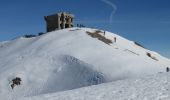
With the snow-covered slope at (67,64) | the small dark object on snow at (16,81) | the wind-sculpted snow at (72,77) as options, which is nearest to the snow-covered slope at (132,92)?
the snow-covered slope at (67,64)

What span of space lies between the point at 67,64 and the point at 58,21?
112ft

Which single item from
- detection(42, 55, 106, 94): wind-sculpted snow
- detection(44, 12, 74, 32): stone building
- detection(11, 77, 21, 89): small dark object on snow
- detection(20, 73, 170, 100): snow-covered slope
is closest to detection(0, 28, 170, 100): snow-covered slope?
detection(42, 55, 106, 94): wind-sculpted snow

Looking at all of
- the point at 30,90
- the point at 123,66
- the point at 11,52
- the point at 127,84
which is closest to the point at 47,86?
the point at 30,90

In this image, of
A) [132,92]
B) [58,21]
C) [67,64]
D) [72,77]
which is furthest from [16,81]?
[132,92]

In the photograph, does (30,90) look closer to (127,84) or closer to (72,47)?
(72,47)

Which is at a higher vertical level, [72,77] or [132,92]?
[132,92]

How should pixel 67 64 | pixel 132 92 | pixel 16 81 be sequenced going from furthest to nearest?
pixel 67 64
pixel 16 81
pixel 132 92

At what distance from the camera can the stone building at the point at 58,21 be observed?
102062 millimetres

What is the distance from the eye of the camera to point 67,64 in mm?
70250

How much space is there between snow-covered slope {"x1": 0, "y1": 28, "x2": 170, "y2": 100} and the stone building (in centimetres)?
1169

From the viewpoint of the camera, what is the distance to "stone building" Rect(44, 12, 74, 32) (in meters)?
102

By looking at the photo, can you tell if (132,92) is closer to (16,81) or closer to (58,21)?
(16,81)

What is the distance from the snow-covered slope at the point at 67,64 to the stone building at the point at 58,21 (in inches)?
460

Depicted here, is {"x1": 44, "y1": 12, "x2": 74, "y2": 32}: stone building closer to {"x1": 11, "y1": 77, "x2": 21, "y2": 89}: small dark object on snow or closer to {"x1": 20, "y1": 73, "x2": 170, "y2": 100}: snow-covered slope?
{"x1": 11, "y1": 77, "x2": 21, "y2": 89}: small dark object on snow
